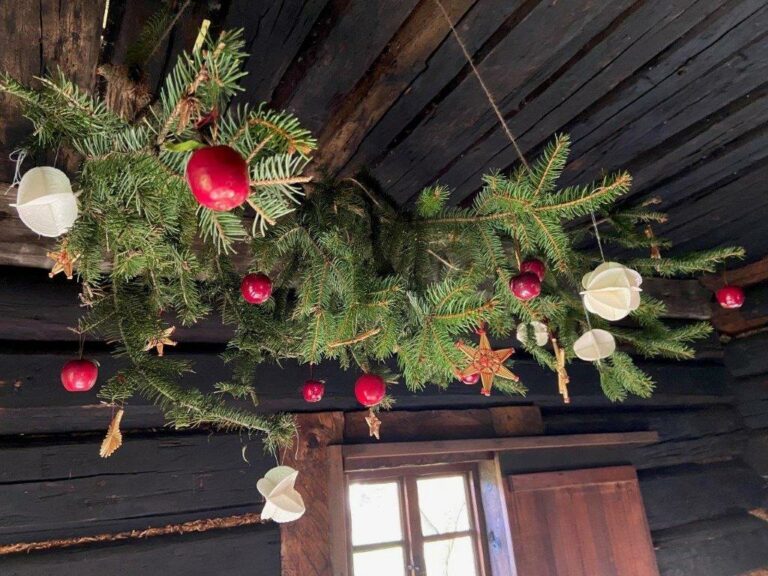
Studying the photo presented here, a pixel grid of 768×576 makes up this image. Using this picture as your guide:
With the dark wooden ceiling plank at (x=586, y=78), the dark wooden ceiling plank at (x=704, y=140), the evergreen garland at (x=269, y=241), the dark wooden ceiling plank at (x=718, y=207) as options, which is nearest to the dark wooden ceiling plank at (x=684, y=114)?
the dark wooden ceiling plank at (x=704, y=140)

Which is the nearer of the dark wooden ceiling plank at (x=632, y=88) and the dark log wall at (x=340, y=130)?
the dark log wall at (x=340, y=130)

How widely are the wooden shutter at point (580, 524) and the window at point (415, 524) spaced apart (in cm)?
17

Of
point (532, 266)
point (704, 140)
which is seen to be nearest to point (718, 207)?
point (704, 140)

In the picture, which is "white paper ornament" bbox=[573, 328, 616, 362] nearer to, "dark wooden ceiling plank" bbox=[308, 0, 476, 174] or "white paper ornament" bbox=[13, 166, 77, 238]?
"dark wooden ceiling plank" bbox=[308, 0, 476, 174]

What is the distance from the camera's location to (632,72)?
126 centimetres

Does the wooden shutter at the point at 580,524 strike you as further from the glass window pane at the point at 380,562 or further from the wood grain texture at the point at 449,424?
the glass window pane at the point at 380,562

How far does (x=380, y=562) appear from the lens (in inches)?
69.6

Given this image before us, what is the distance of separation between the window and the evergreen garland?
0.77 m

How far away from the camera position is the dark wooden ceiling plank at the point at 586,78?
3.71 ft

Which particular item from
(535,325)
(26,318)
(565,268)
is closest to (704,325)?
(535,325)

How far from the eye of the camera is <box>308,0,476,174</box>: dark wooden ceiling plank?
1.08 m

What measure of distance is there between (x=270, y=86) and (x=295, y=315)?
53 cm

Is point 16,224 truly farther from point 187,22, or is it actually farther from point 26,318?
point 187,22

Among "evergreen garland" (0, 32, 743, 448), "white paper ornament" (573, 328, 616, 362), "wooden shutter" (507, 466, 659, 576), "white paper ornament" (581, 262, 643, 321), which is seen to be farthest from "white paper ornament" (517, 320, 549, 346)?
"wooden shutter" (507, 466, 659, 576)
